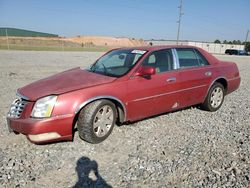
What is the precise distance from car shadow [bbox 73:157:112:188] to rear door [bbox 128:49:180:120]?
1.22m

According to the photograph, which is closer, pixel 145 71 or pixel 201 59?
pixel 145 71

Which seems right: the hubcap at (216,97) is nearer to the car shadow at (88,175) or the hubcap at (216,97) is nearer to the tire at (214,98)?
the tire at (214,98)

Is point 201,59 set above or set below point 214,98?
above

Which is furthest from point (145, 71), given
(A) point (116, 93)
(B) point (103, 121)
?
(B) point (103, 121)

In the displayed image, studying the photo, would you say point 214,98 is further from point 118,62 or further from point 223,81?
point 118,62

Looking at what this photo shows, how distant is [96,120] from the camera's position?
3799mm

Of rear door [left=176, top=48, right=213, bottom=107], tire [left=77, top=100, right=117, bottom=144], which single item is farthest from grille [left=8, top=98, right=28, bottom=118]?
rear door [left=176, top=48, right=213, bottom=107]

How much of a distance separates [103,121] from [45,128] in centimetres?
95

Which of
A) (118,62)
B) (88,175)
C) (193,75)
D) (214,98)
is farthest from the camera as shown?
(214,98)

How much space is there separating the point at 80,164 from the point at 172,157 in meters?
1.32

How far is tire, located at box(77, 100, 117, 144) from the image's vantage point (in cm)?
362

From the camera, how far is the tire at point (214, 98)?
5520 millimetres

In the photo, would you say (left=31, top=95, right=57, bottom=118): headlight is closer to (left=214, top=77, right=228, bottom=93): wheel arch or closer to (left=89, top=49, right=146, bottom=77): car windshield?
(left=89, top=49, right=146, bottom=77): car windshield

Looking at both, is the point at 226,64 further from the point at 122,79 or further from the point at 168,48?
the point at 122,79
